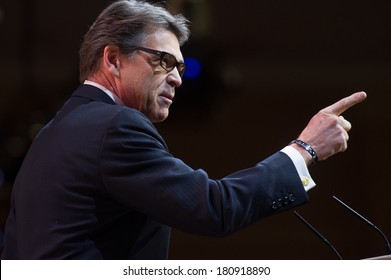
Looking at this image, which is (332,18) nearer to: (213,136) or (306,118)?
(306,118)

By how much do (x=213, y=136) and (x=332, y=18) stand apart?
1.07 m

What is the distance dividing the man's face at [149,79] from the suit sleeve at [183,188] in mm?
256

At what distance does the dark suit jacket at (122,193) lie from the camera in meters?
1.75

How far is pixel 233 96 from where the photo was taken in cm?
512

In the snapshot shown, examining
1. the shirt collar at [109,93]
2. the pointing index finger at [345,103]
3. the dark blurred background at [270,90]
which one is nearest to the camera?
the pointing index finger at [345,103]

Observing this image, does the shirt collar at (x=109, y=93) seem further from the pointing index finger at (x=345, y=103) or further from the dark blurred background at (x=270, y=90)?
the dark blurred background at (x=270, y=90)

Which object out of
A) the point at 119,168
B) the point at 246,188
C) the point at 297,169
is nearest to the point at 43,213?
A: the point at 119,168

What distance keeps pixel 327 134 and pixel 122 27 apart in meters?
0.60

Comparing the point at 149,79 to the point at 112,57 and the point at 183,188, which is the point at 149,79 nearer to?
the point at 112,57

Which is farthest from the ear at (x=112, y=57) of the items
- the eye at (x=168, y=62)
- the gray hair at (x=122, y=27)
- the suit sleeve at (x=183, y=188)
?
the suit sleeve at (x=183, y=188)

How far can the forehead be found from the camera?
81.7 inches

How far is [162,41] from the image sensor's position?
82.6 inches

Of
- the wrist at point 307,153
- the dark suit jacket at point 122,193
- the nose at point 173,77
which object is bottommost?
the dark suit jacket at point 122,193

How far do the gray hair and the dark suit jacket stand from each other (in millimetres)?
228
